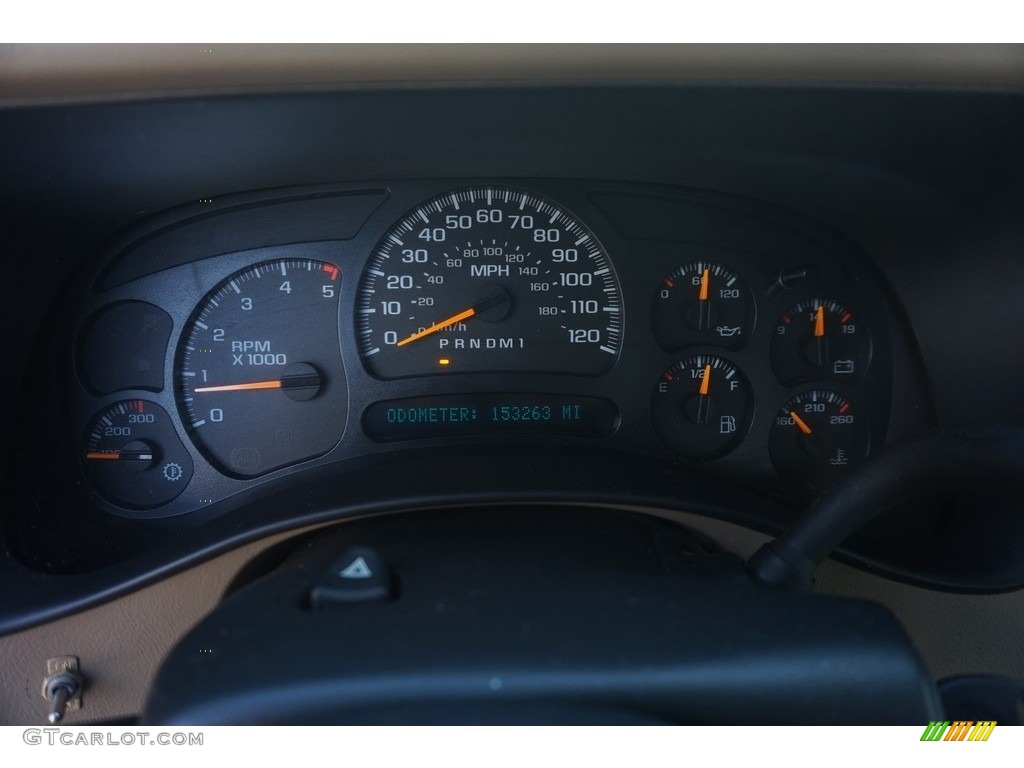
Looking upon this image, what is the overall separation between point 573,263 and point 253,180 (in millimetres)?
841

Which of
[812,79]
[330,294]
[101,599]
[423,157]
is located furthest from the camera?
[330,294]

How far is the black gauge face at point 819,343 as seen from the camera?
2551 millimetres

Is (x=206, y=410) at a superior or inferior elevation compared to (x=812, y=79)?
inferior

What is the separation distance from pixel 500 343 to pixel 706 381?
56cm

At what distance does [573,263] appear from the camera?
255cm

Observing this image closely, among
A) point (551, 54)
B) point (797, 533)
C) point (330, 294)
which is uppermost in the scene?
point (551, 54)

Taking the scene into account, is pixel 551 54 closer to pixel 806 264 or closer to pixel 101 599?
pixel 806 264

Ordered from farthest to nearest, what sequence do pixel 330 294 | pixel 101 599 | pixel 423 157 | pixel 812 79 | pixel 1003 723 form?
1. pixel 330 294
2. pixel 423 157
3. pixel 101 599
4. pixel 812 79
5. pixel 1003 723

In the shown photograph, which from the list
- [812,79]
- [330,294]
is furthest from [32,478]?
[812,79]

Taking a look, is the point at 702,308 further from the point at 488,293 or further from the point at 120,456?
the point at 120,456

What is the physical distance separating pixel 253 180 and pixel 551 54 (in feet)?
3.03

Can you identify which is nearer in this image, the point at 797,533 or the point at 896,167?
the point at 797,533

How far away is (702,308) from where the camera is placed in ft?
8.38
